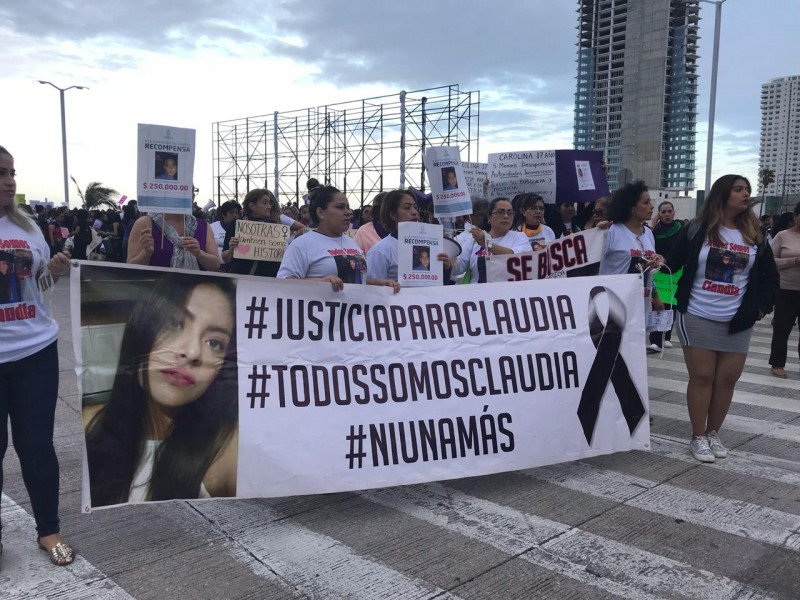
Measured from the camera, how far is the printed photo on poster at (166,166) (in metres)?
3.89

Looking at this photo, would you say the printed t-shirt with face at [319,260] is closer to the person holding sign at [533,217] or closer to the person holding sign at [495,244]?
the person holding sign at [495,244]

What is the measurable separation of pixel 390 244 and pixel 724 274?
90.6 inches

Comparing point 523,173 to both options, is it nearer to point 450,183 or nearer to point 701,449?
point 450,183

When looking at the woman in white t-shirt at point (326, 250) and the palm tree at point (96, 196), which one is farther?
the palm tree at point (96, 196)

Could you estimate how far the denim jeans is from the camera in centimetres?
311

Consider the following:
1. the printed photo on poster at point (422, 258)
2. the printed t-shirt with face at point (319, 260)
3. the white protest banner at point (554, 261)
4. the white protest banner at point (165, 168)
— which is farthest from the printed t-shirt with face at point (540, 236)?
the white protest banner at point (165, 168)

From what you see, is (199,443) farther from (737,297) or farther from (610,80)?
(610,80)

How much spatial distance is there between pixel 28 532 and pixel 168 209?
1.89 m

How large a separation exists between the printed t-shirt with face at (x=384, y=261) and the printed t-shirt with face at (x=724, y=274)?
211cm

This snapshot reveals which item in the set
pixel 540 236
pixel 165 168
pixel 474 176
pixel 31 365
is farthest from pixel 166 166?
pixel 474 176

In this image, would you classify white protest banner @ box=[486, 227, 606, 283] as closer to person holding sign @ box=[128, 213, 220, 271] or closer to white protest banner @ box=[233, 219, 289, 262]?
white protest banner @ box=[233, 219, 289, 262]

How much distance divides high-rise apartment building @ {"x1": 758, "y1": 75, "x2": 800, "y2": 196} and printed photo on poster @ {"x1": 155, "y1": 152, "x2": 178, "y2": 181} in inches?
3921

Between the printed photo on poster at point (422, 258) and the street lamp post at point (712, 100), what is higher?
the street lamp post at point (712, 100)

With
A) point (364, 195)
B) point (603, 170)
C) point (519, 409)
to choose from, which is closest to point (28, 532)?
point (519, 409)
